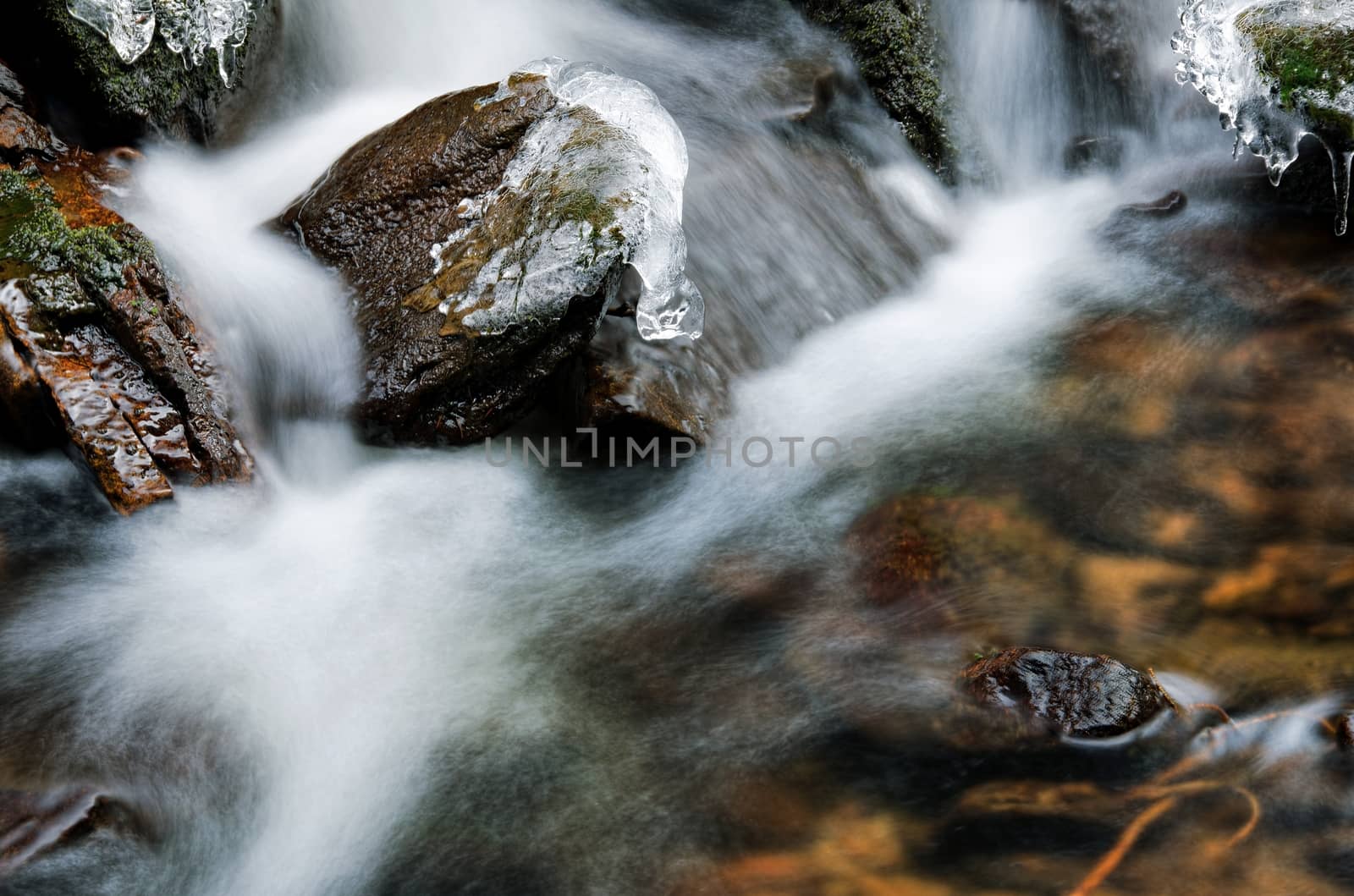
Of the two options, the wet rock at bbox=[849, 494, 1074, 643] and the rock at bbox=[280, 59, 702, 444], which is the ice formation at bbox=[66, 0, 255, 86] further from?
the wet rock at bbox=[849, 494, 1074, 643]

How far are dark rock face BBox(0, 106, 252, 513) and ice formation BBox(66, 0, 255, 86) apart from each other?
1.31 m

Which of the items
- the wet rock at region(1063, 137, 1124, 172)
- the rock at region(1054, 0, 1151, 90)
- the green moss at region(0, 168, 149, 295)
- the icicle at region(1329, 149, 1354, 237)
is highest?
the rock at region(1054, 0, 1151, 90)

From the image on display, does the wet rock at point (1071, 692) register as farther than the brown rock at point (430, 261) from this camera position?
No

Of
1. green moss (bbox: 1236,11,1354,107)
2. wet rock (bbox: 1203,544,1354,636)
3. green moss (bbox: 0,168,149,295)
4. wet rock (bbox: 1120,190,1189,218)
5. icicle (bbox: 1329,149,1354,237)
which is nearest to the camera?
wet rock (bbox: 1203,544,1354,636)

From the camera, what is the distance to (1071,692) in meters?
3.81

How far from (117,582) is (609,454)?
6.94 ft

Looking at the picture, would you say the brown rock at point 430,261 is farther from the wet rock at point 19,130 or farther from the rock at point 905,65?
the rock at point 905,65

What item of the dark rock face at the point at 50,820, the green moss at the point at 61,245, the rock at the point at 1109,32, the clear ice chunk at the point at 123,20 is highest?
the rock at the point at 1109,32

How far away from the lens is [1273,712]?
3.81 meters

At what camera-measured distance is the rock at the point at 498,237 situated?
16.3 feet

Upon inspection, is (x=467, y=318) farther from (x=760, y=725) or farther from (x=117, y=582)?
(x=760, y=725)

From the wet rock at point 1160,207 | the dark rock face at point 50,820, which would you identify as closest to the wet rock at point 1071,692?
the dark rock face at point 50,820

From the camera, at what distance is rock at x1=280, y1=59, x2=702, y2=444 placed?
16.3ft

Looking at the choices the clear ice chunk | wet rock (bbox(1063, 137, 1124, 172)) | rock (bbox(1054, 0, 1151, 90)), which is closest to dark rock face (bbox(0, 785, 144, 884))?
the clear ice chunk
